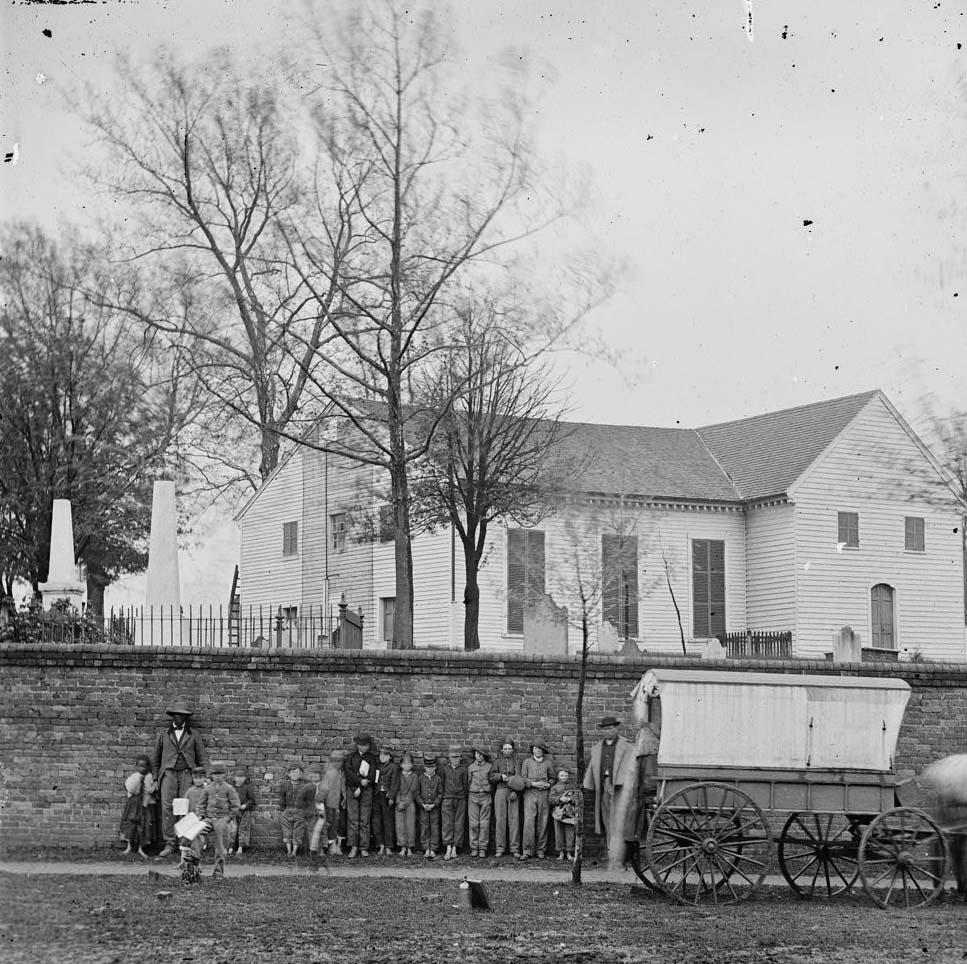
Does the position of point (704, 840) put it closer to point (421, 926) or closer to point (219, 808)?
point (421, 926)

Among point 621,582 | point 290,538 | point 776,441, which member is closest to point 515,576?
point 621,582

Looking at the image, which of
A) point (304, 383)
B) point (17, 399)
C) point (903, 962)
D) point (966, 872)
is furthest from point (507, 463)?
point (903, 962)

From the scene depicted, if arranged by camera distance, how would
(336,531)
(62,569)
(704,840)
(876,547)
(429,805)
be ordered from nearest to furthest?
(704,840), (429,805), (62,569), (336,531), (876,547)

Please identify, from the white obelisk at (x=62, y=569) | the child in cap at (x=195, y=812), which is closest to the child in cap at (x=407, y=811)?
the child in cap at (x=195, y=812)

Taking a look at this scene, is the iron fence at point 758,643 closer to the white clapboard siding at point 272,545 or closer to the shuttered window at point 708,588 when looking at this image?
the shuttered window at point 708,588

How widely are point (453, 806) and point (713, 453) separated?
26649 millimetres

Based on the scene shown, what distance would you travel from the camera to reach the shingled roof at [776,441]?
4225 cm

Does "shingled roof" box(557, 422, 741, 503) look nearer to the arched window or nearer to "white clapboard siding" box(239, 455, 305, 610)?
the arched window

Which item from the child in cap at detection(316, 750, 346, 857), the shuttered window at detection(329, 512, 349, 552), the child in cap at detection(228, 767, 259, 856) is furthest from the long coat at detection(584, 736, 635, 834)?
the shuttered window at detection(329, 512, 349, 552)

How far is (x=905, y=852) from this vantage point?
1583 cm

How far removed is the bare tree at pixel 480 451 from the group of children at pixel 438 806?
10566 mm

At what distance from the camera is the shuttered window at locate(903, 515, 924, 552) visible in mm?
42562

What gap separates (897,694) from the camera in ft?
55.2

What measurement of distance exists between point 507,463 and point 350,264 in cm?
587
